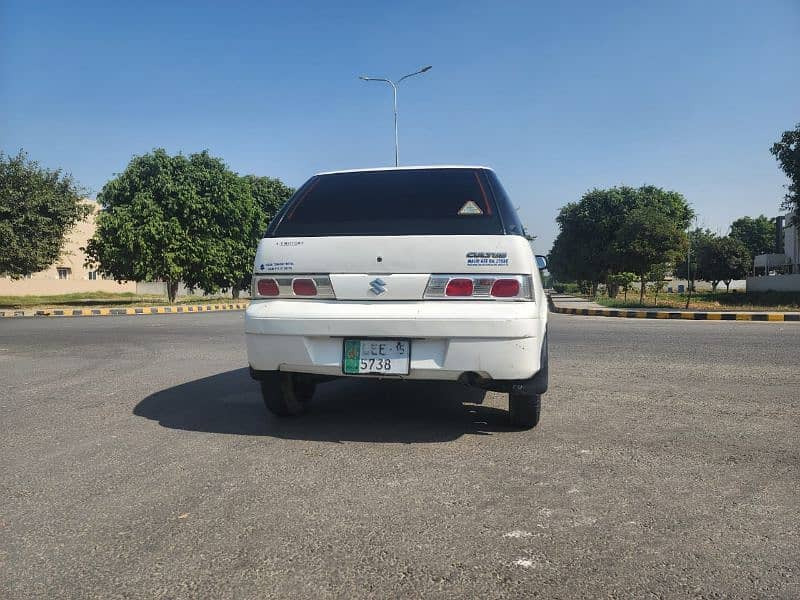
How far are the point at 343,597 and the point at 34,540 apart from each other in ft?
4.36

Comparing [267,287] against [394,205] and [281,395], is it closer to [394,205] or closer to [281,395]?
[281,395]

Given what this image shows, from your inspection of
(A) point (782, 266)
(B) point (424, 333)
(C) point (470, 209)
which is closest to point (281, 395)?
(B) point (424, 333)

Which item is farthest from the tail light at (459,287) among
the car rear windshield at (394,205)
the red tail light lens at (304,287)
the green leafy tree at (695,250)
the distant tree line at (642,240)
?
the green leafy tree at (695,250)

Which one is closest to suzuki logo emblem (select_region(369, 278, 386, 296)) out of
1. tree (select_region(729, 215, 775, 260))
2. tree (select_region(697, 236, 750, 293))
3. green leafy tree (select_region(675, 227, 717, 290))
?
green leafy tree (select_region(675, 227, 717, 290))

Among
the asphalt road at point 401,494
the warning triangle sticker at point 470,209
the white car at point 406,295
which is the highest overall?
the warning triangle sticker at point 470,209

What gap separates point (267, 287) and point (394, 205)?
95 centimetres

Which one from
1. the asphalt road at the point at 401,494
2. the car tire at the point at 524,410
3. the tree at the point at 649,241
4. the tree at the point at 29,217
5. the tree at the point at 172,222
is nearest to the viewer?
the asphalt road at the point at 401,494

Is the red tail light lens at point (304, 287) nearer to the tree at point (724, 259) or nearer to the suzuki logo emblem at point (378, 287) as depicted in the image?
the suzuki logo emblem at point (378, 287)

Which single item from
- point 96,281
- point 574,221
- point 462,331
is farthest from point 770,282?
point 96,281

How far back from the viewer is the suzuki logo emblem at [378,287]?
143 inches

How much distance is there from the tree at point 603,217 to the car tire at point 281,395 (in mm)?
41605

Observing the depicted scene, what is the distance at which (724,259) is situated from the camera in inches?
2549

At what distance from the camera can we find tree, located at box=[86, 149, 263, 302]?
30.3m

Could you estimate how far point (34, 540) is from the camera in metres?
2.41
